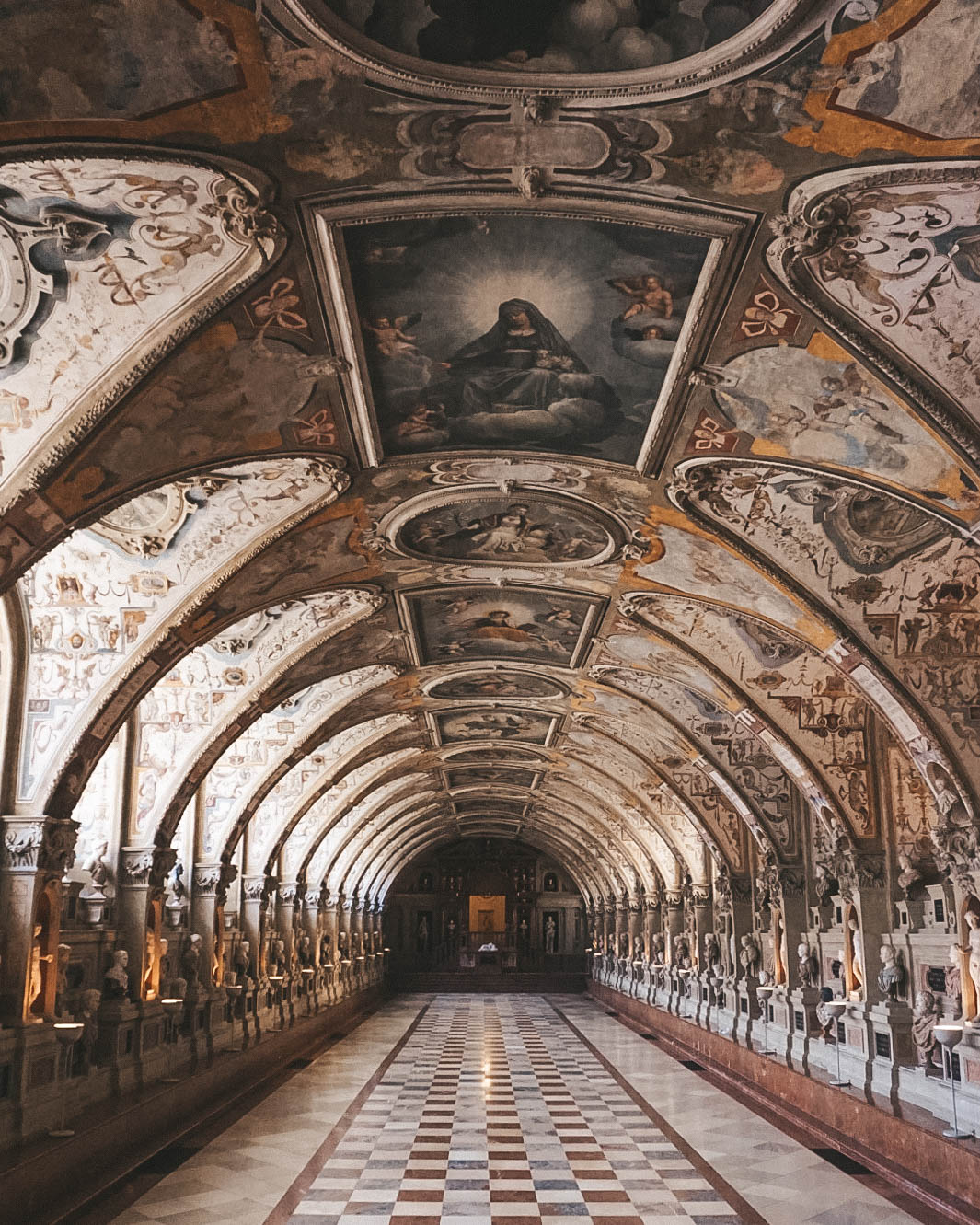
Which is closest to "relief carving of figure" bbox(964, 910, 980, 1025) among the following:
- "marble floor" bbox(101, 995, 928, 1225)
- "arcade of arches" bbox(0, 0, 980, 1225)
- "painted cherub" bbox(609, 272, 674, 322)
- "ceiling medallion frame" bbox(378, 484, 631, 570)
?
"arcade of arches" bbox(0, 0, 980, 1225)

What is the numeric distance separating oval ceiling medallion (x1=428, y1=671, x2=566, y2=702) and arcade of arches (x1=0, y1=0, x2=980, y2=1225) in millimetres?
148

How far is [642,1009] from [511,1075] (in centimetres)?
1255

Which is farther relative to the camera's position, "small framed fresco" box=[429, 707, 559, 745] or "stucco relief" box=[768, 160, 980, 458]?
"small framed fresco" box=[429, 707, 559, 745]

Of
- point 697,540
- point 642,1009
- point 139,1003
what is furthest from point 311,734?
point 642,1009

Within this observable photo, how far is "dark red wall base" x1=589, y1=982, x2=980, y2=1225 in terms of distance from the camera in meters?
10.5

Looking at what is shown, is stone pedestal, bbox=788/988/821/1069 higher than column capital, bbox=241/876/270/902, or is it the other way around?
column capital, bbox=241/876/270/902

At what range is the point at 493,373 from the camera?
898cm

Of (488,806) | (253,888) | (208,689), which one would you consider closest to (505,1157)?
(208,689)

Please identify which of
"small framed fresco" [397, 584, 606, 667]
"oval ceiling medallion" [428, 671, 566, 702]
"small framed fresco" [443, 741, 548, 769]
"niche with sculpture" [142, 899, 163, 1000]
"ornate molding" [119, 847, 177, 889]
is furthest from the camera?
"small framed fresco" [443, 741, 548, 769]

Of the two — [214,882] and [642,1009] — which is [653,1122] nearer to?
[214,882]

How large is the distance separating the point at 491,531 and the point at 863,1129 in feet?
27.9

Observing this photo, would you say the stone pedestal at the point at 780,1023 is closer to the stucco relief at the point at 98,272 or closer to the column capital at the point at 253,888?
the column capital at the point at 253,888

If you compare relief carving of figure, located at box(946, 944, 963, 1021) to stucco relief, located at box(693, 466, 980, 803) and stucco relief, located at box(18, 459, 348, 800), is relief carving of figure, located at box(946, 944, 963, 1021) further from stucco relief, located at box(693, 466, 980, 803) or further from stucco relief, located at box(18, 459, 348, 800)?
stucco relief, located at box(18, 459, 348, 800)

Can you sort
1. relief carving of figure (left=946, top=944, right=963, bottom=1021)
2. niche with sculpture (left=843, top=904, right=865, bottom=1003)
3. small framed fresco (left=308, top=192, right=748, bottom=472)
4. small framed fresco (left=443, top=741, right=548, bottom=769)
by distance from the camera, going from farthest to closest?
1. small framed fresco (left=443, top=741, right=548, bottom=769)
2. niche with sculpture (left=843, top=904, right=865, bottom=1003)
3. relief carving of figure (left=946, top=944, right=963, bottom=1021)
4. small framed fresco (left=308, top=192, right=748, bottom=472)
